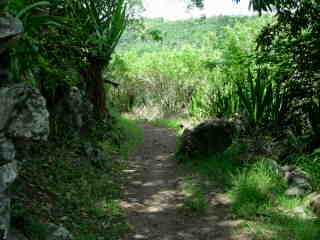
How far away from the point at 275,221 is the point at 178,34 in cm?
5333

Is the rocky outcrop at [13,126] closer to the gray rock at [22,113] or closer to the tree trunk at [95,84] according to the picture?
the gray rock at [22,113]

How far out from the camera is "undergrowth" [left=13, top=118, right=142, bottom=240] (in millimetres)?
4656

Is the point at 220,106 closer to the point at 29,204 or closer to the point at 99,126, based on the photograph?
the point at 99,126

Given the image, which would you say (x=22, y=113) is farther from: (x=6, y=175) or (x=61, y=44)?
(x=61, y=44)

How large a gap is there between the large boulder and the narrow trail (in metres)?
0.54

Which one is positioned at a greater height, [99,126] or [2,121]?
[2,121]

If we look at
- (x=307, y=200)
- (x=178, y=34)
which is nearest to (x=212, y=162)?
(x=307, y=200)

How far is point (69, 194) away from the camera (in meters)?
5.72

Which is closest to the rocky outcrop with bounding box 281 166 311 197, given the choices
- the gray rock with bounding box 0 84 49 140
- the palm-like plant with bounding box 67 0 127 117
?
the gray rock with bounding box 0 84 49 140

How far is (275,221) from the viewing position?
4.95m

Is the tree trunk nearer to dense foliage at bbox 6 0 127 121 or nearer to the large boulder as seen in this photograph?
dense foliage at bbox 6 0 127 121

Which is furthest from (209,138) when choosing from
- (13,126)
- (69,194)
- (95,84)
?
(13,126)

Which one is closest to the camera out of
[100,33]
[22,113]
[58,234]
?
[22,113]

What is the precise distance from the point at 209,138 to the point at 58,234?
469 cm
